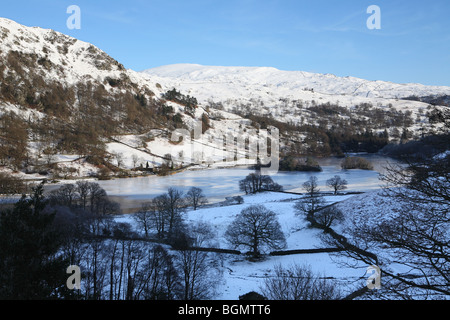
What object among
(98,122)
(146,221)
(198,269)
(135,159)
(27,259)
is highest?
(98,122)

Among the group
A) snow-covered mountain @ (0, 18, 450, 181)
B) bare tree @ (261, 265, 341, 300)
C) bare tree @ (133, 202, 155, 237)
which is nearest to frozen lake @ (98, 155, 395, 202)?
snow-covered mountain @ (0, 18, 450, 181)

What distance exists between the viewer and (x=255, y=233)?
2275 centimetres

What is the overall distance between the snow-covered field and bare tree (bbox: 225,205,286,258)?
0.92m

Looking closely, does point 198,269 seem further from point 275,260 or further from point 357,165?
point 357,165

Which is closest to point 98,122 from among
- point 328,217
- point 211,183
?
point 211,183

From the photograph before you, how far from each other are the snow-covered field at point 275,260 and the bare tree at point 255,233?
3.03ft

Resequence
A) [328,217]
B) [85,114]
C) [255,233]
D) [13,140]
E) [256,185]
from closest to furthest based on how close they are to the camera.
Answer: [255,233] → [328,217] → [256,185] → [13,140] → [85,114]

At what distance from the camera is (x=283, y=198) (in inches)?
1618

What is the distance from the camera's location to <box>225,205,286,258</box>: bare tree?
22.6 meters

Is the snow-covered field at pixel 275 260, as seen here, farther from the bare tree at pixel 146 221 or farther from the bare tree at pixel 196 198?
the bare tree at pixel 196 198

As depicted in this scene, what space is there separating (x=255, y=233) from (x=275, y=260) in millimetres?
2745

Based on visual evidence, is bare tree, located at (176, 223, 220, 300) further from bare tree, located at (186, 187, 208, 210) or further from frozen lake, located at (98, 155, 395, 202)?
frozen lake, located at (98, 155, 395, 202)

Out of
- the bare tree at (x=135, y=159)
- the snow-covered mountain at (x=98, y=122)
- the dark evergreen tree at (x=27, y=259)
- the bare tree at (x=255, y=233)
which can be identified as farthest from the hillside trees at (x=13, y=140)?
the dark evergreen tree at (x=27, y=259)
